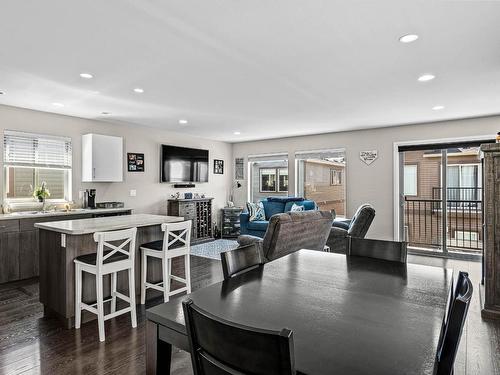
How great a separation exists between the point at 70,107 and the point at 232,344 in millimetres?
4977

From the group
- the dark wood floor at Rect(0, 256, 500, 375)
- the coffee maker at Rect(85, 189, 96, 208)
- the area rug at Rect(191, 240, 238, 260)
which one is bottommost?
the dark wood floor at Rect(0, 256, 500, 375)

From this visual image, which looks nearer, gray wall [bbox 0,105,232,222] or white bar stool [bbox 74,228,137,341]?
white bar stool [bbox 74,228,137,341]

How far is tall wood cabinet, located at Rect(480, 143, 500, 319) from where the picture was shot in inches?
120

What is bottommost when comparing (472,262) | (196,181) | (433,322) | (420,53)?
(472,262)

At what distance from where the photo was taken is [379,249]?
2.11 m

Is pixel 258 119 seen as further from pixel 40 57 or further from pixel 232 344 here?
pixel 232 344

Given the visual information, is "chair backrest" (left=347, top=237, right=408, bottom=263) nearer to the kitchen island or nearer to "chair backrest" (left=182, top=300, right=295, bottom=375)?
"chair backrest" (left=182, top=300, right=295, bottom=375)

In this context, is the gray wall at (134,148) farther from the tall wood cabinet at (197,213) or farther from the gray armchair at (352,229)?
the gray armchair at (352,229)

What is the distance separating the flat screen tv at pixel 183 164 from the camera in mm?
6793

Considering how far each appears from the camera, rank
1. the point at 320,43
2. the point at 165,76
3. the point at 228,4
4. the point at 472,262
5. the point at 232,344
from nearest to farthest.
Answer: the point at 232,344
the point at 228,4
the point at 320,43
the point at 165,76
the point at 472,262

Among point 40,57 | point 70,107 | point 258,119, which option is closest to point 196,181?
point 258,119

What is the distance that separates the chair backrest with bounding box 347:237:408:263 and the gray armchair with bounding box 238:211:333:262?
1.05 metres

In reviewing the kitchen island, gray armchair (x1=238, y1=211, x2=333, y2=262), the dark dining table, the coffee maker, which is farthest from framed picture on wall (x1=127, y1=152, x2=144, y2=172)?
the dark dining table

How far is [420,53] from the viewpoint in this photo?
9.32 ft
